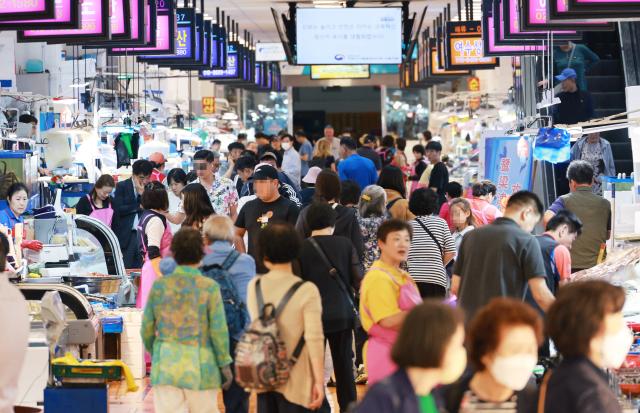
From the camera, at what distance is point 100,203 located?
12953 millimetres

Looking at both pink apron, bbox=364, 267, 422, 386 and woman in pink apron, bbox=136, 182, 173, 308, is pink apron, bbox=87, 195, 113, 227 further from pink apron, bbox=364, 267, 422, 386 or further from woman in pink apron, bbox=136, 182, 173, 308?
pink apron, bbox=364, 267, 422, 386

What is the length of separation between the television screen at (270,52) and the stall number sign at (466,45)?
9.49 meters

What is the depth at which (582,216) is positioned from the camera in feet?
31.9

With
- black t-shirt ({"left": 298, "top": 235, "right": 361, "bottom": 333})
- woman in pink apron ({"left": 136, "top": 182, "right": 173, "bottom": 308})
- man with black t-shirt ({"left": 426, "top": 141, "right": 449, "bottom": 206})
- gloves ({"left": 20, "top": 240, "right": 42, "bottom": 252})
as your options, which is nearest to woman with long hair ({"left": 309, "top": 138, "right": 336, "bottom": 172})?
man with black t-shirt ({"left": 426, "top": 141, "right": 449, "bottom": 206})

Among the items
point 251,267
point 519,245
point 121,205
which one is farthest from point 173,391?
point 121,205

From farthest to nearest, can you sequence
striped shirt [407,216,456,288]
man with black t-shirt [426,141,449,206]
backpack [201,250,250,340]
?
man with black t-shirt [426,141,449,206], striped shirt [407,216,456,288], backpack [201,250,250,340]

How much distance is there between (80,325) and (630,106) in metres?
5.37

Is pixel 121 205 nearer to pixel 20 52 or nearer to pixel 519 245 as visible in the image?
pixel 20 52

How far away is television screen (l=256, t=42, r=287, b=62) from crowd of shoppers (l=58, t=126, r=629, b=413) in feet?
51.5

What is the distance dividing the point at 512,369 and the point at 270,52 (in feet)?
79.8

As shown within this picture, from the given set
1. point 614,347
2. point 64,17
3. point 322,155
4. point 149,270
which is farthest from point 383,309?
point 322,155

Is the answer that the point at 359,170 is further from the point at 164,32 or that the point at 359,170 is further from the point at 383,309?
the point at 383,309

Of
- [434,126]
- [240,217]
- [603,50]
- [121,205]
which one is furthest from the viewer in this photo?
[434,126]

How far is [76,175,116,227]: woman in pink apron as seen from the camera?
12.8 m
